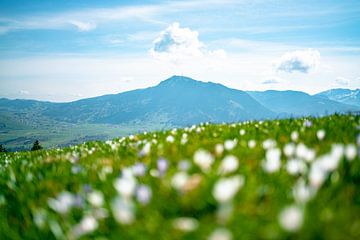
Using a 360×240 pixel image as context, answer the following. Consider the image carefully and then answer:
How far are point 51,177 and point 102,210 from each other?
2472 mm

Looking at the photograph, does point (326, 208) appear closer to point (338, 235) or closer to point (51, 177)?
point (338, 235)

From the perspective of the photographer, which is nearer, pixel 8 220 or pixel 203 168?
pixel 203 168

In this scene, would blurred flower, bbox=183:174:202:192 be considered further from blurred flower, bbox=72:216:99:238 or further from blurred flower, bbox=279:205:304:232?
blurred flower, bbox=279:205:304:232

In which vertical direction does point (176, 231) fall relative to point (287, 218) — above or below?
below

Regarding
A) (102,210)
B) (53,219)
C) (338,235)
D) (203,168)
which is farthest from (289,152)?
(53,219)

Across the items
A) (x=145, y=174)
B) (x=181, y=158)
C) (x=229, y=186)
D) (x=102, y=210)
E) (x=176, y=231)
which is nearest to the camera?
(x=229, y=186)

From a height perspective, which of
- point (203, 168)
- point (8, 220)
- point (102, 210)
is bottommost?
point (8, 220)

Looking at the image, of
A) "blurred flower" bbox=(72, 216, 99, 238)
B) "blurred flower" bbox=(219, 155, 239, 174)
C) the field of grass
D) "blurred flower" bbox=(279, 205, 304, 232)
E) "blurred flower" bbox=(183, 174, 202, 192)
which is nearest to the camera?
"blurred flower" bbox=(279, 205, 304, 232)

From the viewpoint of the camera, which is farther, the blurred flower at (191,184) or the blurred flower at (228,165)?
the blurred flower at (228,165)

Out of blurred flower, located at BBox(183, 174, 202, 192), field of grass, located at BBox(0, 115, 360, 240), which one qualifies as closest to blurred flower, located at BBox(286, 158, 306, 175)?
field of grass, located at BBox(0, 115, 360, 240)

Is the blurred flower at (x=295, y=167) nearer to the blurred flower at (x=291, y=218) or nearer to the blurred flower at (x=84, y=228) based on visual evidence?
the blurred flower at (x=291, y=218)

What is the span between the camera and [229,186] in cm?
207

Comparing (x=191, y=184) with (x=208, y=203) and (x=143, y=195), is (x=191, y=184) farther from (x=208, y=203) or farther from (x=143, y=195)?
(x=143, y=195)

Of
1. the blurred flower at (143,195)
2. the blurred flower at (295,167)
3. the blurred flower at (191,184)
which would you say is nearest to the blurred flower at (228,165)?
the blurred flower at (191,184)
